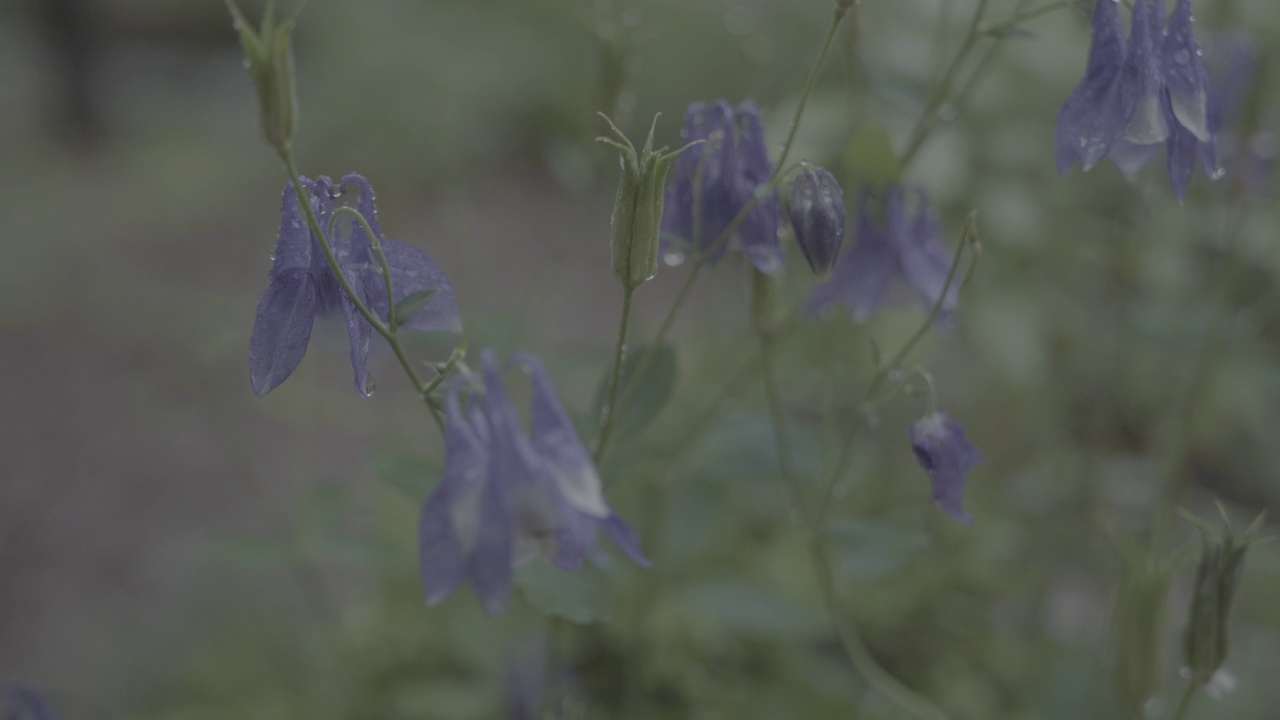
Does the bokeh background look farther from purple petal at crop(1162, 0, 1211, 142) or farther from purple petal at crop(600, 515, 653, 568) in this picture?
purple petal at crop(600, 515, 653, 568)

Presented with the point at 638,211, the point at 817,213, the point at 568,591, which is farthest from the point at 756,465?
the point at 638,211

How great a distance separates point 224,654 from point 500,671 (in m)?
0.82

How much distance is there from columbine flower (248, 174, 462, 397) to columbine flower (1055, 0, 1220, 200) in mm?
704

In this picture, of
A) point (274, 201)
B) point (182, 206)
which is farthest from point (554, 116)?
point (182, 206)

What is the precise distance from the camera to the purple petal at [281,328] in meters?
1.01

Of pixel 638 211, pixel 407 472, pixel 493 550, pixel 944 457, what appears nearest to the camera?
pixel 493 550

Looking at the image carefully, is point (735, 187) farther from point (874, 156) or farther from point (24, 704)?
point (24, 704)

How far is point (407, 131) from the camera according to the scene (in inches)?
222

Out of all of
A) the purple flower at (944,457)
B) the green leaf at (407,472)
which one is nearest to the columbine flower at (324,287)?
the green leaf at (407,472)

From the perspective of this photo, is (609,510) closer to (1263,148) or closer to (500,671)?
Result: (500,671)

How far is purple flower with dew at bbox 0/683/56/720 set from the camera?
148 centimetres

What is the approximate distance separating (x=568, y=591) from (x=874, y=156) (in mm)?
680

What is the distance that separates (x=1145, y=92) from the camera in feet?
3.53

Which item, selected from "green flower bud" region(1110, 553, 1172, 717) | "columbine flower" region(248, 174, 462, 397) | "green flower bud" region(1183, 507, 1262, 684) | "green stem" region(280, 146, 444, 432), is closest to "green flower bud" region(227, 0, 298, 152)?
"green stem" region(280, 146, 444, 432)
